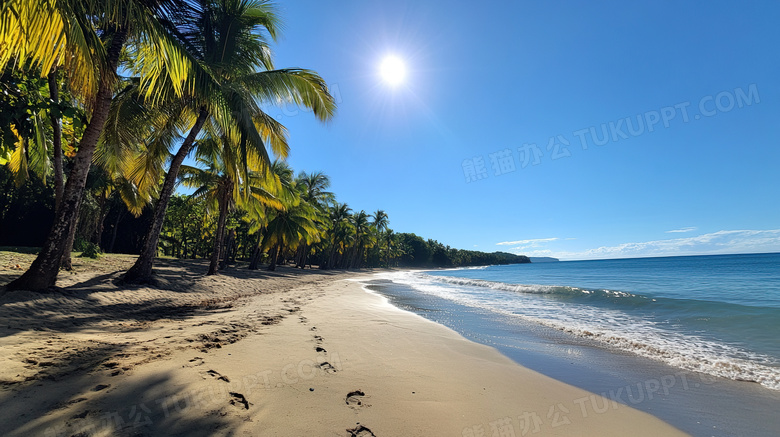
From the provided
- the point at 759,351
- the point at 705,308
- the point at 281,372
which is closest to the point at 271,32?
the point at 281,372

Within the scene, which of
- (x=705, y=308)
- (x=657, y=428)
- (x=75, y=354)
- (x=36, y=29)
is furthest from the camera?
(x=705, y=308)

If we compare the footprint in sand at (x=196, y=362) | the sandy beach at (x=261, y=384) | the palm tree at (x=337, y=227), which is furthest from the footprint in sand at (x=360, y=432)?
the palm tree at (x=337, y=227)

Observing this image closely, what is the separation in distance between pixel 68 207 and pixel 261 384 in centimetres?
663

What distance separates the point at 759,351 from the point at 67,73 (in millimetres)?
12534

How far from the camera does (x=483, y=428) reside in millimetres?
2521

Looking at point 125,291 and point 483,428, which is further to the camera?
point 125,291

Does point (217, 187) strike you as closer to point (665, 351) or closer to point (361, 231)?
point (665, 351)

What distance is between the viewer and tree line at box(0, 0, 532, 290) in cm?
361

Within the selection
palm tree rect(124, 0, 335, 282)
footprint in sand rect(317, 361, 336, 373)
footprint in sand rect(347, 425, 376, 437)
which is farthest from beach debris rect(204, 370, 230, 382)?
palm tree rect(124, 0, 335, 282)

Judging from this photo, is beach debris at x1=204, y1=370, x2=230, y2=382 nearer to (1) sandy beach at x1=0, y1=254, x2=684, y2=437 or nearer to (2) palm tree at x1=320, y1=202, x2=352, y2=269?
(1) sandy beach at x1=0, y1=254, x2=684, y2=437

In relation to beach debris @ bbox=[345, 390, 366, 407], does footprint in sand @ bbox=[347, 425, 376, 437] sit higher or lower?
higher

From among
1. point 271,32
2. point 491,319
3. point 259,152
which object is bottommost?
point 491,319

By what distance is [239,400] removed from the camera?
2.58m

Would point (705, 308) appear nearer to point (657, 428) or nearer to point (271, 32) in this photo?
point (657, 428)
